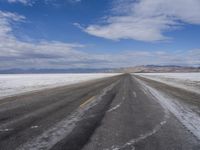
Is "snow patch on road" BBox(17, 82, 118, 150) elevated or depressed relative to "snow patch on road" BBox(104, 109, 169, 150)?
elevated

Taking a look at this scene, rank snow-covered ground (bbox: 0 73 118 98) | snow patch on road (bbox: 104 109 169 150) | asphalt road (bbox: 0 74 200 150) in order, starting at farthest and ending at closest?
snow-covered ground (bbox: 0 73 118 98)
asphalt road (bbox: 0 74 200 150)
snow patch on road (bbox: 104 109 169 150)

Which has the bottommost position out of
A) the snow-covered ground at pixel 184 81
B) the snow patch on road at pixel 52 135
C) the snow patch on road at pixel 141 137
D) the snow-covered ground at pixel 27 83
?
the snow-covered ground at pixel 184 81

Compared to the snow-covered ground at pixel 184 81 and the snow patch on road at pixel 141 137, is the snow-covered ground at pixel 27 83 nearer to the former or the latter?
the snow patch on road at pixel 141 137

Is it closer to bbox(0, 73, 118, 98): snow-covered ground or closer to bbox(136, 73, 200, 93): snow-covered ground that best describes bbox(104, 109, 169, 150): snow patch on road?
bbox(0, 73, 118, 98): snow-covered ground

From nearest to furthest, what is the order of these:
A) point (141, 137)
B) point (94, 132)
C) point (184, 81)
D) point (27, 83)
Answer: point (141, 137)
point (94, 132)
point (27, 83)
point (184, 81)

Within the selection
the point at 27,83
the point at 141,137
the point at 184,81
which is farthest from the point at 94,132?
the point at 184,81

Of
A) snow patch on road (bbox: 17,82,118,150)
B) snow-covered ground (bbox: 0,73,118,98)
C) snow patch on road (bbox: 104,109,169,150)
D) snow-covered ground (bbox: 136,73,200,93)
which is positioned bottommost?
snow-covered ground (bbox: 136,73,200,93)

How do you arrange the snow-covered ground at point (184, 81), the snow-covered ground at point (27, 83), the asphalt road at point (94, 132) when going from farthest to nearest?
1. the snow-covered ground at point (184, 81)
2. the snow-covered ground at point (27, 83)
3. the asphalt road at point (94, 132)

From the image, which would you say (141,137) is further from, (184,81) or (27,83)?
(184,81)

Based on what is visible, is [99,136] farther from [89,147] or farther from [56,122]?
[56,122]

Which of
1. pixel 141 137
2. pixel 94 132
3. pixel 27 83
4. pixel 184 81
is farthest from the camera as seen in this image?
pixel 184 81

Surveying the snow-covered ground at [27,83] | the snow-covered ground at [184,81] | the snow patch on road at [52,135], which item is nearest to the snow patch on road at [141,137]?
the snow patch on road at [52,135]

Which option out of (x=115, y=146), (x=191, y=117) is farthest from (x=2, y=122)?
(x=191, y=117)

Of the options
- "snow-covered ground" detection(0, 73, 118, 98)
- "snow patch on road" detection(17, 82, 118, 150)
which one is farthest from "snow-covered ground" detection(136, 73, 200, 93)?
"snow patch on road" detection(17, 82, 118, 150)
